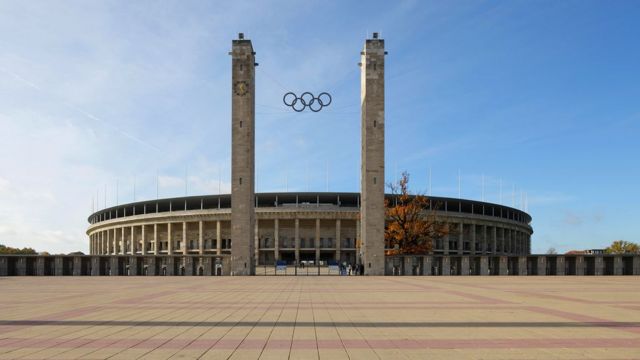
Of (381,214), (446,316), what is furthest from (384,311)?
(381,214)

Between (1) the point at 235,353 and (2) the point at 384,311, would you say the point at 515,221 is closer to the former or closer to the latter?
(2) the point at 384,311

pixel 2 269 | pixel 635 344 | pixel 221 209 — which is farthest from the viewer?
pixel 221 209

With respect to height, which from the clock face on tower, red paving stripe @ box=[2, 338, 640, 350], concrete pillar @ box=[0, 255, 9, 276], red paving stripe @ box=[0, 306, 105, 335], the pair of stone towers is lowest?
concrete pillar @ box=[0, 255, 9, 276]

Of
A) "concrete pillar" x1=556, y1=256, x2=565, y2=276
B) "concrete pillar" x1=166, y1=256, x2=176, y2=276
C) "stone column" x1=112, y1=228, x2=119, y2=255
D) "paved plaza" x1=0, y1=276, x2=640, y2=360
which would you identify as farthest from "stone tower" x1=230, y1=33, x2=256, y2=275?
"stone column" x1=112, y1=228, x2=119, y2=255

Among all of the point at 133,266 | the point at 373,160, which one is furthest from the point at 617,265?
the point at 133,266

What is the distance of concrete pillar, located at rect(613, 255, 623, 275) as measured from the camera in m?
53.5

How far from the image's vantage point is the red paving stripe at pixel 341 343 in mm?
11031

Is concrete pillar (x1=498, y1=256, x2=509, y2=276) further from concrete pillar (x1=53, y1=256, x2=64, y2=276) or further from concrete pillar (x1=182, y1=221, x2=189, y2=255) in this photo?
concrete pillar (x1=182, y1=221, x2=189, y2=255)

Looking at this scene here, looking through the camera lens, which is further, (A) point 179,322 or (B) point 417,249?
(B) point 417,249

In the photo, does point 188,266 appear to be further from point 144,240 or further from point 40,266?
point 144,240

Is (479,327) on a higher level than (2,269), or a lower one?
higher

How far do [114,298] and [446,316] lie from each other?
14.0m

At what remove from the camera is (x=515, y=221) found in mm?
125938

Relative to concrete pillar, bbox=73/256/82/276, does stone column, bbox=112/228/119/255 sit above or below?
below
